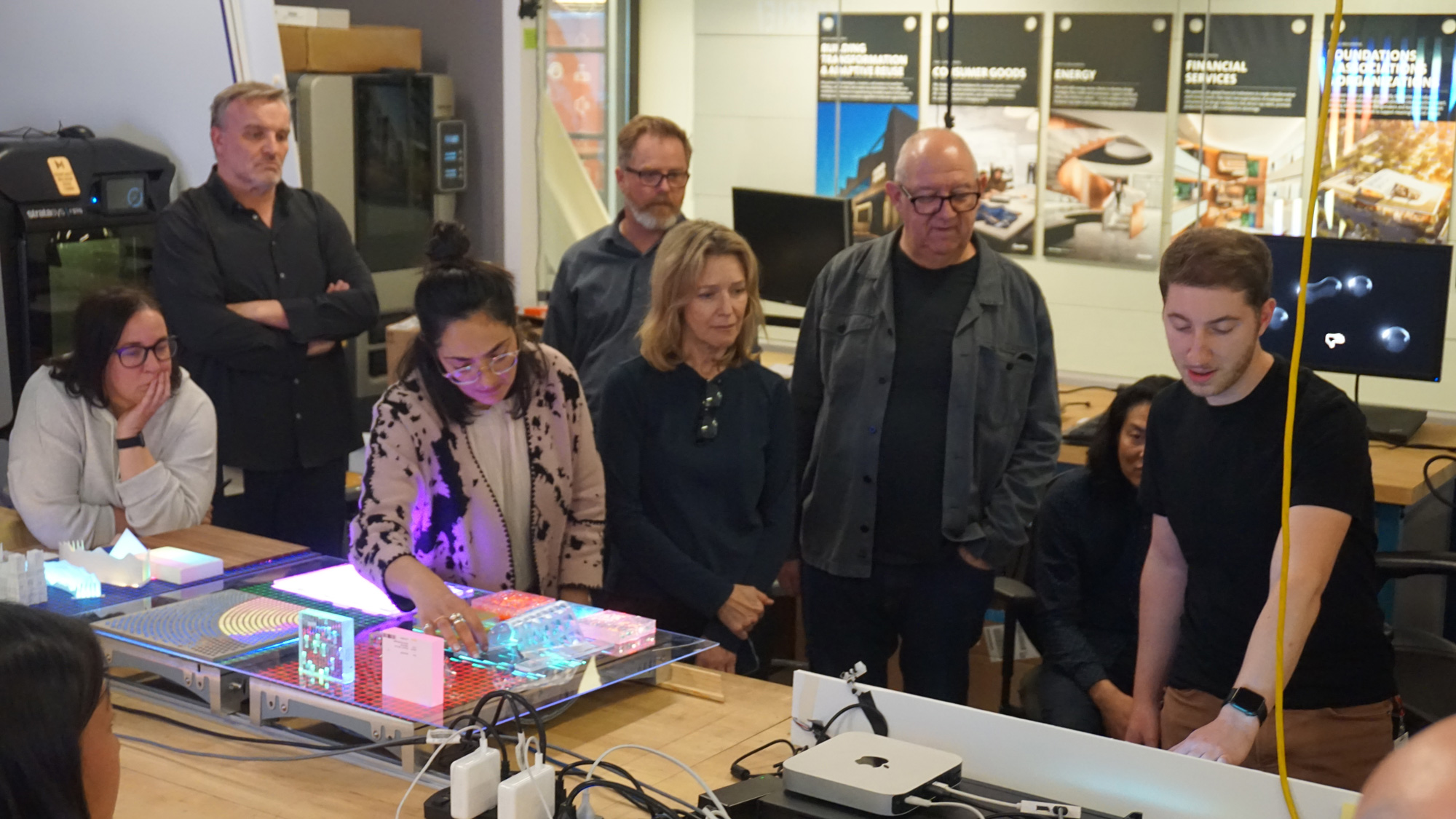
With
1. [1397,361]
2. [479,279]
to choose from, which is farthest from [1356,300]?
[479,279]

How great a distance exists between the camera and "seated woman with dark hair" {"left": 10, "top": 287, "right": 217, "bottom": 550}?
2.72m

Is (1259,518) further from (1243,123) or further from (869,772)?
(1243,123)

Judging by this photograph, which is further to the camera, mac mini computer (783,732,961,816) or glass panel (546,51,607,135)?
glass panel (546,51,607,135)

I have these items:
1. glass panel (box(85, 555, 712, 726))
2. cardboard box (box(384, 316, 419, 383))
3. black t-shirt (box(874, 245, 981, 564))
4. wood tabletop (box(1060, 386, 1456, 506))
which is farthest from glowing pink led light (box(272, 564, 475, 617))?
cardboard box (box(384, 316, 419, 383))

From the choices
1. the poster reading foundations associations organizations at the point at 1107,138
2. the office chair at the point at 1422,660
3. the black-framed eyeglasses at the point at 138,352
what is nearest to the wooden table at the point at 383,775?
the black-framed eyeglasses at the point at 138,352

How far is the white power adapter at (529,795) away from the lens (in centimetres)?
163

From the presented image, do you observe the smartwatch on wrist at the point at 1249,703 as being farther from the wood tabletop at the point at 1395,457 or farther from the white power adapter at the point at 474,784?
the wood tabletop at the point at 1395,457

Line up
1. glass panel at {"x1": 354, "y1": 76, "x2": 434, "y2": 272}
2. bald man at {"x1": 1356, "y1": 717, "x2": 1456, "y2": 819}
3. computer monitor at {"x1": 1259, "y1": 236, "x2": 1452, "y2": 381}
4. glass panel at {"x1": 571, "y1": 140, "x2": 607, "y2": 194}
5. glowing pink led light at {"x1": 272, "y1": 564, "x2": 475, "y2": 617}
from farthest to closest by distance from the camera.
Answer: glass panel at {"x1": 571, "y1": 140, "x2": 607, "y2": 194} < glass panel at {"x1": 354, "y1": 76, "x2": 434, "y2": 272} < computer monitor at {"x1": 1259, "y1": 236, "x2": 1452, "y2": 381} < glowing pink led light at {"x1": 272, "y1": 564, "x2": 475, "y2": 617} < bald man at {"x1": 1356, "y1": 717, "x2": 1456, "y2": 819}

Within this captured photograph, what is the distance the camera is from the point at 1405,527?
386 centimetres

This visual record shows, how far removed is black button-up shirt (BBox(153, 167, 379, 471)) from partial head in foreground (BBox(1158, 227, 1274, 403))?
7.13 feet

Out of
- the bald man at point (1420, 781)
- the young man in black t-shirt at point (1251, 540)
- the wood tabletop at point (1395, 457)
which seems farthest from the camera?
the wood tabletop at point (1395, 457)

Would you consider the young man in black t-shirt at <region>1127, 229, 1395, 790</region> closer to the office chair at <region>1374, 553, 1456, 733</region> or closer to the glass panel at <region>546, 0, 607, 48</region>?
the office chair at <region>1374, 553, 1456, 733</region>

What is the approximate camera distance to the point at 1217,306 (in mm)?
1930

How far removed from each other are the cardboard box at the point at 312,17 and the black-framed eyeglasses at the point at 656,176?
2.09 m
